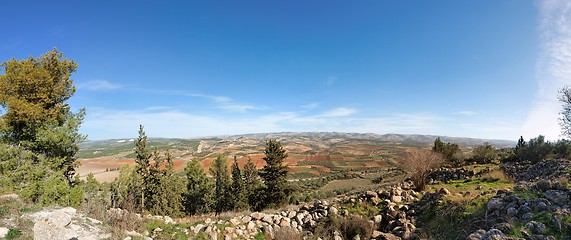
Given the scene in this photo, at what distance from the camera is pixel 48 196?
36.1 ft

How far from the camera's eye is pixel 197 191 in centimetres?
3384

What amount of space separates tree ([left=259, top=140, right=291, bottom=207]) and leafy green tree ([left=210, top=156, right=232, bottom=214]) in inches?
277

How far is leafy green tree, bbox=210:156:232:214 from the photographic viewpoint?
3145 centimetres

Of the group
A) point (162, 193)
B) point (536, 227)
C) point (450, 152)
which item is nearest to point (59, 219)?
point (536, 227)

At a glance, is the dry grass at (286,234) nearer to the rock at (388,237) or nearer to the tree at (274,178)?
the rock at (388,237)

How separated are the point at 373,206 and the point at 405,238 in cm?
319

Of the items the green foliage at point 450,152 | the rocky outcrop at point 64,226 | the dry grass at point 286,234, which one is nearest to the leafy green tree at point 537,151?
the green foliage at point 450,152

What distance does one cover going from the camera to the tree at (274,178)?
26.0 meters

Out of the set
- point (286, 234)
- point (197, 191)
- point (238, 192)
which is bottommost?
point (197, 191)

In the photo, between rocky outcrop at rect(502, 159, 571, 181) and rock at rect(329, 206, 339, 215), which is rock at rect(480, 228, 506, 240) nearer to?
rock at rect(329, 206, 339, 215)

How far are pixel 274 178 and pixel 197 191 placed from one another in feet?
45.3

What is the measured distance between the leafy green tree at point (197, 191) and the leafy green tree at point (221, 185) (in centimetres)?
91

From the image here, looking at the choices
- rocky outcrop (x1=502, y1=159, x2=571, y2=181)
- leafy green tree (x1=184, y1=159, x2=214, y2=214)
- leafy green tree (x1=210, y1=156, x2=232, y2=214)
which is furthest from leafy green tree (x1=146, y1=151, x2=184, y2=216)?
rocky outcrop (x1=502, y1=159, x2=571, y2=181)

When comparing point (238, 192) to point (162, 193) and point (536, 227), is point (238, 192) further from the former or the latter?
point (536, 227)
